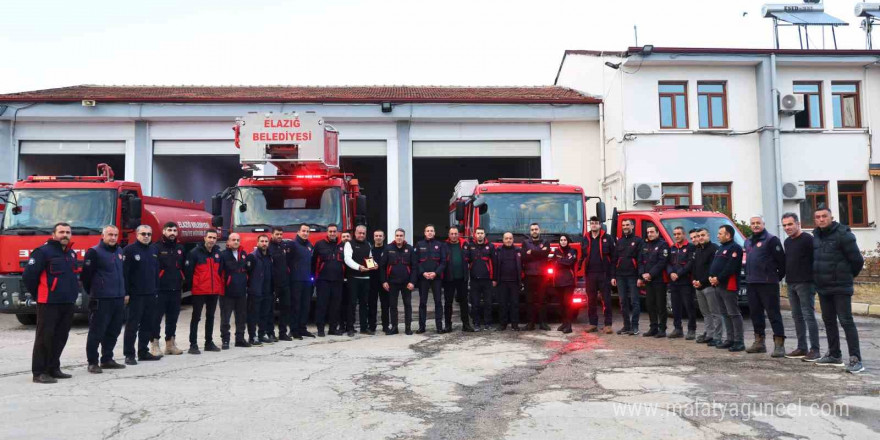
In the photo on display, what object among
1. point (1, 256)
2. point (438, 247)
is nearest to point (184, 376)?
point (438, 247)

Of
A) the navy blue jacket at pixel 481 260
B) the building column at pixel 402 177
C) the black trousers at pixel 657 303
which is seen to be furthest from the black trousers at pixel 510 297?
the building column at pixel 402 177

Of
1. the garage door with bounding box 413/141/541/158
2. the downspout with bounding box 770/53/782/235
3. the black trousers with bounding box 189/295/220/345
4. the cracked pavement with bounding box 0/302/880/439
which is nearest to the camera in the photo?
the cracked pavement with bounding box 0/302/880/439

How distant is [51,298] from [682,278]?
26.0 ft

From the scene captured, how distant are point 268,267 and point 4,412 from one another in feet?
13.9

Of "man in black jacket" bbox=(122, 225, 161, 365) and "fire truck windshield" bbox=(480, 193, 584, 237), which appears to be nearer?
"man in black jacket" bbox=(122, 225, 161, 365)

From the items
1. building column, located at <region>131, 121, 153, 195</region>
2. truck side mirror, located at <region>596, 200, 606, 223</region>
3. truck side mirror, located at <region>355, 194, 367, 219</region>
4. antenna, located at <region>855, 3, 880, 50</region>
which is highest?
antenna, located at <region>855, 3, 880, 50</region>

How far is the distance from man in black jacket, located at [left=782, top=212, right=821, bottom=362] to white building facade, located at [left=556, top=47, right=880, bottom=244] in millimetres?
10229

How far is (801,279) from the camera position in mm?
7262

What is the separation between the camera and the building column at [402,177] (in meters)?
18.8

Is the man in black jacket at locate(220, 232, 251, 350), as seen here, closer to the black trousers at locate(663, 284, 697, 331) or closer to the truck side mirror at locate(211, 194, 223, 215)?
the truck side mirror at locate(211, 194, 223, 215)

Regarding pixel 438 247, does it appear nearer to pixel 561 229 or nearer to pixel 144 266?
pixel 561 229

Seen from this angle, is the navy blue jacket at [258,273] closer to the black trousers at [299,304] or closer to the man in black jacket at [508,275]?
the black trousers at [299,304]

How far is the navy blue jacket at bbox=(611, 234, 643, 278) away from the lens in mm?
9562

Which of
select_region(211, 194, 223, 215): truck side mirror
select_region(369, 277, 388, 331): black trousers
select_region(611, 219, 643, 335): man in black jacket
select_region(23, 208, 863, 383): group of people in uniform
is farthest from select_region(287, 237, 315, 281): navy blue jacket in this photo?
select_region(611, 219, 643, 335): man in black jacket
